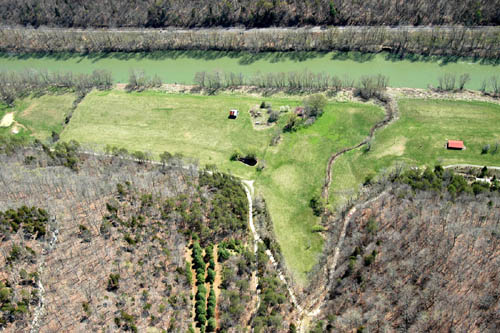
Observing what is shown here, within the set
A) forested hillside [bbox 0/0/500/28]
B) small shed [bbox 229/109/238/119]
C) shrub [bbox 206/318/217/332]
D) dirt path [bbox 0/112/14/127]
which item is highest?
forested hillside [bbox 0/0/500/28]

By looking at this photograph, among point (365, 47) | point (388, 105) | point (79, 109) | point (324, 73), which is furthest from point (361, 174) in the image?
point (79, 109)

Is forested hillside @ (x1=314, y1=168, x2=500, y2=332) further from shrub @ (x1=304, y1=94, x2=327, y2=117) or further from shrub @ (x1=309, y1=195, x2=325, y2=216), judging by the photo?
shrub @ (x1=304, y1=94, x2=327, y2=117)

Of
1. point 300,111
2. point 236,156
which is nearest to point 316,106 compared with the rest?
point 300,111

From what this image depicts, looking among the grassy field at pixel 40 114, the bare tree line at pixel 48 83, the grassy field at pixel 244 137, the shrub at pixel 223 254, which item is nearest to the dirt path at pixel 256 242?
the grassy field at pixel 244 137

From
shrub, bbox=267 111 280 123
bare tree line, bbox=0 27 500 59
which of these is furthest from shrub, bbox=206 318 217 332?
bare tree line, bbox=0 27 500 59

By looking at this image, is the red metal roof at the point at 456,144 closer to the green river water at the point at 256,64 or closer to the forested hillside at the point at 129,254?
the green river water at the point at 256,64

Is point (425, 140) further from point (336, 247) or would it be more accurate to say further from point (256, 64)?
point (256, 64)

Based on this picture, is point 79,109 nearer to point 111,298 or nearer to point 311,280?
point 111,298
